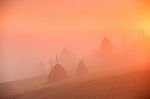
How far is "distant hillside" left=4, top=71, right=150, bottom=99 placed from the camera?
6.26 ft

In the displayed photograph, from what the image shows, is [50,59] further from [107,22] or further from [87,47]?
[107,22]

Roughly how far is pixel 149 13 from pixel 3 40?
1.18m

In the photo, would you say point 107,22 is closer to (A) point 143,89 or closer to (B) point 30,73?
(A) point 143,89

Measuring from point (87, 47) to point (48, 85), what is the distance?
1.38 feet

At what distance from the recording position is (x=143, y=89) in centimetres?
191

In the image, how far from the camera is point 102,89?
75.9 inches

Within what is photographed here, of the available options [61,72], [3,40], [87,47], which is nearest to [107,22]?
[87,47]

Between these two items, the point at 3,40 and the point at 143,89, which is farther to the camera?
the point at 3,40

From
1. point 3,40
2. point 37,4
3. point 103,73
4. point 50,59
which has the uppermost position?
point 37,4

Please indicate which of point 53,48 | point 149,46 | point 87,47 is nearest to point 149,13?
point 149,46

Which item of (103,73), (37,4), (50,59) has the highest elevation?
Result: (37,4)

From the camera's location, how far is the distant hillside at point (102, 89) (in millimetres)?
1907

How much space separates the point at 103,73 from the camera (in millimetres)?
1939

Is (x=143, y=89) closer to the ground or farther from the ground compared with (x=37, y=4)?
closer to the ground
